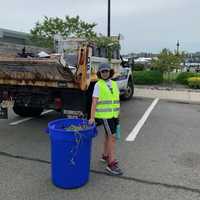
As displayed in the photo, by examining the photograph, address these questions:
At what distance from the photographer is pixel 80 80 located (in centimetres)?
625

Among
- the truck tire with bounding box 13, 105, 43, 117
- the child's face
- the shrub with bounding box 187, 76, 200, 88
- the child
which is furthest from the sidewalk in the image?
the child's face

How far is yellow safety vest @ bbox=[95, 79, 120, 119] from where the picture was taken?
4703 mm

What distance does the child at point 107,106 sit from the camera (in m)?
4.70

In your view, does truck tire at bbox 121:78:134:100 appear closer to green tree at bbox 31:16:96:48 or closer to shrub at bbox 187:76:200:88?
shrub at bbox 187:76:200:88

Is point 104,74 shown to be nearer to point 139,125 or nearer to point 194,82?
point 139,125

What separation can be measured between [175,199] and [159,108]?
7387 millimetres

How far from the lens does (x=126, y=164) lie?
5266mm

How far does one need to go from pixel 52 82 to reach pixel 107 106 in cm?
219

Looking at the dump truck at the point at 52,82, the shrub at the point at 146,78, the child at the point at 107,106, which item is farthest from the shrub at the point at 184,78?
the child at the point at 107,106

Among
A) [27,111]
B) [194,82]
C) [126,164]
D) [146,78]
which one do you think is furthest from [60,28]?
[126,164]

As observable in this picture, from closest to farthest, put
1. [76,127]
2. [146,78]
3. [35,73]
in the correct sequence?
1. [76,127]
2. [35,73]
3. [146,78]

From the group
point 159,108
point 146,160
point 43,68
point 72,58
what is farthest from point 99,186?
point 159,108

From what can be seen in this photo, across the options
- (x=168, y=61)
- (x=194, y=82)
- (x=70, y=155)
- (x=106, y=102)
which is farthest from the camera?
(x=168, y=61)

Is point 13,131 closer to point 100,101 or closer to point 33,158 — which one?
point 33,158
